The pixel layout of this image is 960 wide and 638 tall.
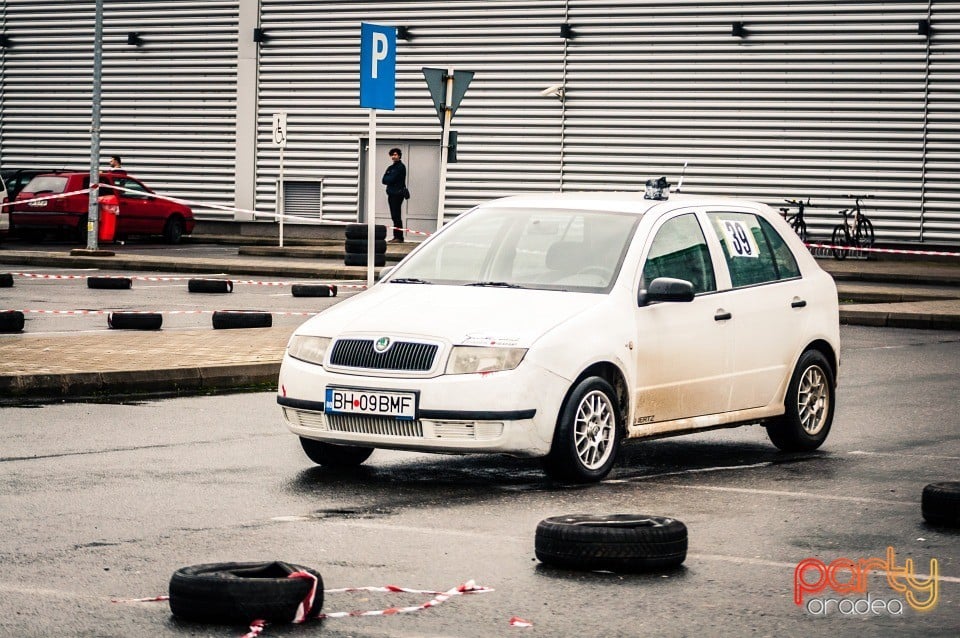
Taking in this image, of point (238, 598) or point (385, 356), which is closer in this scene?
point (238, 598)

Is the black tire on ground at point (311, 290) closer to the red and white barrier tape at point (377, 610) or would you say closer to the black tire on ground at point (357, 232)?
the black tire on ground at point (357, 232)

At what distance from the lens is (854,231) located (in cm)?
3328

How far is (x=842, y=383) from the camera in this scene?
1395cm

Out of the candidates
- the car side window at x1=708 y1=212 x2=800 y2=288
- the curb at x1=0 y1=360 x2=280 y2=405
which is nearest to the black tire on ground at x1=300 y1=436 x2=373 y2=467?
the car side window at x1=708 y1=212 x2=800 y2=288

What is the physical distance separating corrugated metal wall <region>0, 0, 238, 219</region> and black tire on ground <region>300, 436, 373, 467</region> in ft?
105

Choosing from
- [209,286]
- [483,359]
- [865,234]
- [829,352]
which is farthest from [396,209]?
[483,359]

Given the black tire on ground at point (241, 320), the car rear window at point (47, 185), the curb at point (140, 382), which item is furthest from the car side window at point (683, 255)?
the car rear window at point (47, 185)

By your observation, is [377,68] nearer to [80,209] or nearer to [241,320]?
[241,320]

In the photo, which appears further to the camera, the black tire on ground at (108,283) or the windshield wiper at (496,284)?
→ the black tire on ground at (108,283)

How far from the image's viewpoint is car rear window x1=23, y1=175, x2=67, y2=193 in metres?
35.9

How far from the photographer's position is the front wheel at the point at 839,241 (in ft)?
109

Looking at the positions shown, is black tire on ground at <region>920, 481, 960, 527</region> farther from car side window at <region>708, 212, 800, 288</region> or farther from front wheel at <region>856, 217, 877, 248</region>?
front wheel at <region>856, 217, 877, 248</region>

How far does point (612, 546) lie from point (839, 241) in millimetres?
28161

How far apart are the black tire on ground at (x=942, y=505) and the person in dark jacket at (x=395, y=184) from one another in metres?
28.6
